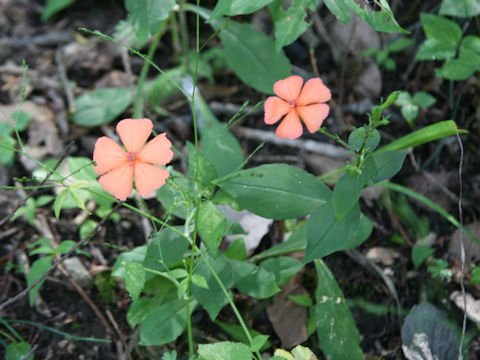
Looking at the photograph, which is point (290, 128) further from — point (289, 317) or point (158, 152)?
point (289, 317)

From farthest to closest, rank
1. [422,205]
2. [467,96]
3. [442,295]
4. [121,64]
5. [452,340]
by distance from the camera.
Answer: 1. [121,64]
2. [467,96]
3. [422,205]
4. [442,295]
5. [452,340]

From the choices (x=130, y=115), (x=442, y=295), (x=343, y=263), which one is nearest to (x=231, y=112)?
(x=130, y=115)

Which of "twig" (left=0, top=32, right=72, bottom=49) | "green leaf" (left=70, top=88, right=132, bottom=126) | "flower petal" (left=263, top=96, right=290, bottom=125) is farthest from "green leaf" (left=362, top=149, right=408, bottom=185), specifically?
"twig" (left=0, top=32, right=72, bottom=49)

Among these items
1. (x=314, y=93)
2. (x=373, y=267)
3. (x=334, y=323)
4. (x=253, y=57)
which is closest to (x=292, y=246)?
(x=334, y=323)

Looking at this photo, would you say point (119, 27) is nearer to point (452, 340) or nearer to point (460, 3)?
point (460, 3)

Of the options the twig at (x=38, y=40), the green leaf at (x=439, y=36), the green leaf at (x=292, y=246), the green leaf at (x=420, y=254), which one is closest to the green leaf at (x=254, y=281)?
the green leaf at (x=292, y=246)

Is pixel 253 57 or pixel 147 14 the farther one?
pixel 253 57
